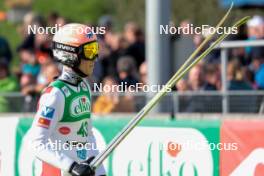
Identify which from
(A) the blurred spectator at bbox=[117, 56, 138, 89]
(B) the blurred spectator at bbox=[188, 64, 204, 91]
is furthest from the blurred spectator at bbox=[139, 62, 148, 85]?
(B) the blurred spectator at bbox=[188, 64, 204, 91]

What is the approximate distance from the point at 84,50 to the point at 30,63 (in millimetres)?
6591

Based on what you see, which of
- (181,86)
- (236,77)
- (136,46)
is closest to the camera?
(236,77)

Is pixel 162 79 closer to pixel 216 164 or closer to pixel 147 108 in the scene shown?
pixel 216 164

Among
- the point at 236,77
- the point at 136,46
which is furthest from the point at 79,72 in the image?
the point at 136,46

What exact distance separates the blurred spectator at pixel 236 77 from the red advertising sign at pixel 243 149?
80.4 inches

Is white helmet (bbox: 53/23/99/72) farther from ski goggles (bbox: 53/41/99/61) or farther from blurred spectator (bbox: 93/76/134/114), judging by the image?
blurred spectator (bbox: 93/76/134/114)

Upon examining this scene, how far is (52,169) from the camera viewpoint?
26.9ft

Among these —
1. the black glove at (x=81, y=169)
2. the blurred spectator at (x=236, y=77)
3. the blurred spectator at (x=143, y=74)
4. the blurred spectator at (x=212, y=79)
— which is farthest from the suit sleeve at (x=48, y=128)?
the blurred spectator at (x=143, y=74)

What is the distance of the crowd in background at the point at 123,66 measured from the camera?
445 inches

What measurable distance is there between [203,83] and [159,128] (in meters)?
2.58

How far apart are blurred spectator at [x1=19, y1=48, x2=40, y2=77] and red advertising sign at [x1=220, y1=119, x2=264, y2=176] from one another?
525 centimetres

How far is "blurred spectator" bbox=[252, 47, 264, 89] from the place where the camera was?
1128cm

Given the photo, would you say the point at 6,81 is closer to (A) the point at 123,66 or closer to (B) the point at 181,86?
(A) the point at 123,66

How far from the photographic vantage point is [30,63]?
550 inches
